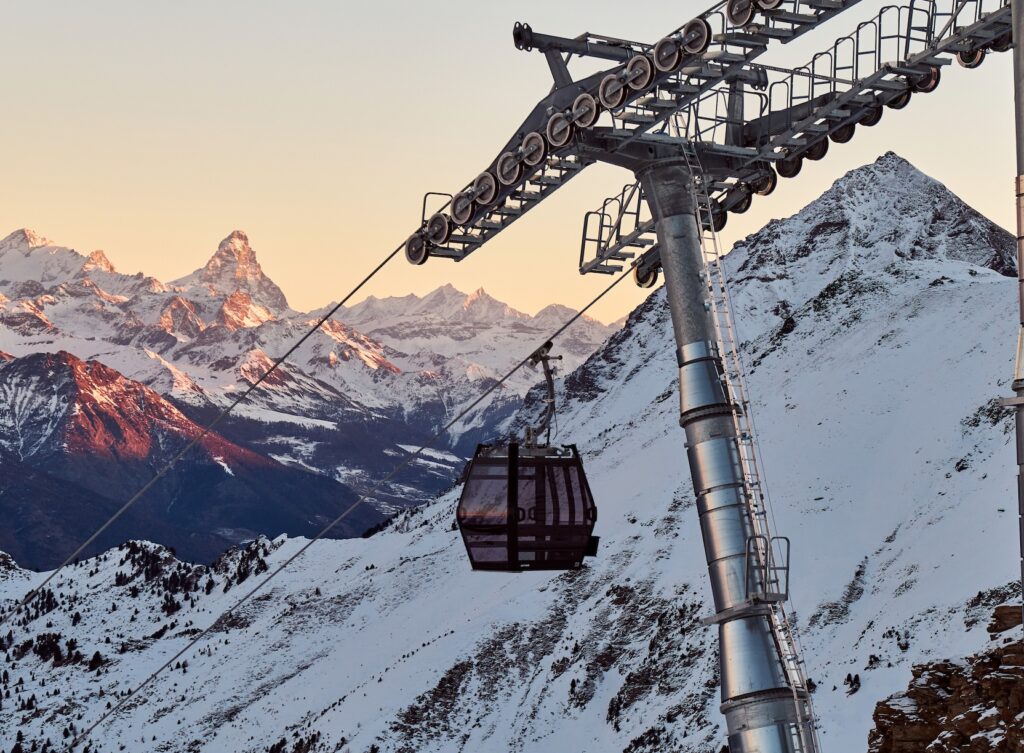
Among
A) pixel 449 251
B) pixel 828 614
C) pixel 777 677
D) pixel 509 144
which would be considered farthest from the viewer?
pixel 828 614

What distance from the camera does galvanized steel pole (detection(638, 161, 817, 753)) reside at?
1509 centimetres

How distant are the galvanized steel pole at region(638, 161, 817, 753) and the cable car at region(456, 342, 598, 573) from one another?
5292mm

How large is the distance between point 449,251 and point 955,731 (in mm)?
24885

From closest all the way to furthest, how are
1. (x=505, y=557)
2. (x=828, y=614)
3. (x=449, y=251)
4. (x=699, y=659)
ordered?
(x=449, y=251) < (x=505, y=557) < (x=828, y=614) < (x=699, y=659)

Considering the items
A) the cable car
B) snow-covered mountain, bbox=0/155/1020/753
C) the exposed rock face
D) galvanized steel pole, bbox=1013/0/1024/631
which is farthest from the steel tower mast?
snow-covered mountain, bbox=0/155/1020/753

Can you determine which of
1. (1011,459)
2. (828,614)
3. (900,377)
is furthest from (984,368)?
(828,614)

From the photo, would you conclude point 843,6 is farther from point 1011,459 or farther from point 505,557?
point 1011,459

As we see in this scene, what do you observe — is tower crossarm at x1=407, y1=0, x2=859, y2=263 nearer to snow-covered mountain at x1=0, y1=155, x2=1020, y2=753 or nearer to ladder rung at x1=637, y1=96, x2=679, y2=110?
ladder rung at x1=637, y1=96, x2=679, y2=110

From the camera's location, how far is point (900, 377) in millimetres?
109750

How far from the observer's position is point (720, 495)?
1556cm

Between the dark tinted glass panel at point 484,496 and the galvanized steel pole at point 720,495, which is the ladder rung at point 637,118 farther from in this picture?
the dark tinted glass panel at point 484,496

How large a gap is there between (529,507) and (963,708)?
19897 millimetres

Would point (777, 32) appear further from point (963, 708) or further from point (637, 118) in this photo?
point (963, 708)

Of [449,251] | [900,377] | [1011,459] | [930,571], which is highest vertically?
[900,377]
